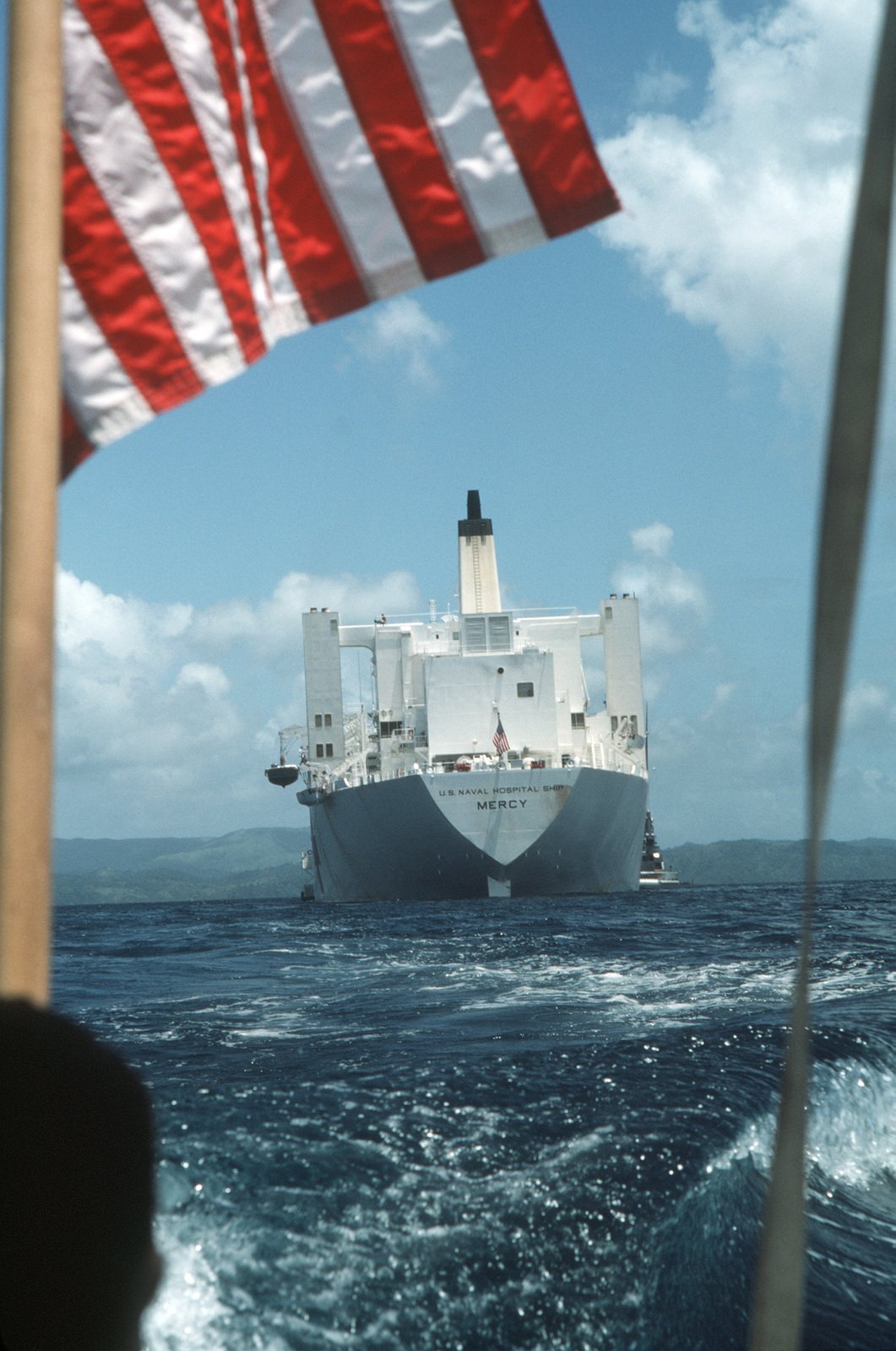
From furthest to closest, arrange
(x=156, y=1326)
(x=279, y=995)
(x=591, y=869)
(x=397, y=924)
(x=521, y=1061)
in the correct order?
1. (x=591, y=869)
2. (x=397, y=924)
3. (x=279, y=995)
4. (x=521, y=1061)
5. (x=156, y=1326)

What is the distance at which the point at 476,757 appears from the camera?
37.0 metres

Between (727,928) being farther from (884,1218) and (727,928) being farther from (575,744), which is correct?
(575,744)

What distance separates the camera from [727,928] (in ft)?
72.7

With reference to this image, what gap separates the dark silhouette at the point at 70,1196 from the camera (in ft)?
5.07

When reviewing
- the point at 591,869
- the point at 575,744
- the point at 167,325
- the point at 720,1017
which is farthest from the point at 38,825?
the point at 575,744

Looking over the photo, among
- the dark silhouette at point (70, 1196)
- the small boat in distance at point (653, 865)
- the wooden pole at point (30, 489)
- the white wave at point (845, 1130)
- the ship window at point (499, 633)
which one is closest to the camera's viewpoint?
the dark silhouette at point (70, 1196)

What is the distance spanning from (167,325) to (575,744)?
127ft

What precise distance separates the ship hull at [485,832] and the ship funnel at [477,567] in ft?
34.6

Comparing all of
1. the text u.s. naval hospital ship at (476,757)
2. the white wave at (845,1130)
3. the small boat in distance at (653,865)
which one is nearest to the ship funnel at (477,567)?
the text u.s. naval hospital ship at (476,757)

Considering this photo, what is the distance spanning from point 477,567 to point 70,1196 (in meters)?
45.6

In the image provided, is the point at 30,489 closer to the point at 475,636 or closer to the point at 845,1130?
the point at 845,1130

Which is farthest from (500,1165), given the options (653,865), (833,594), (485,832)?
(653,865)

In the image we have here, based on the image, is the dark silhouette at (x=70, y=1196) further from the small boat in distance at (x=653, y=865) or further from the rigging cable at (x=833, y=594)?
the small boat in distance at (x=653, y=865)

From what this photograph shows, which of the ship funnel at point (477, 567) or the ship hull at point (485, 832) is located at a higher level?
the ship funnel at point (477, 567)
